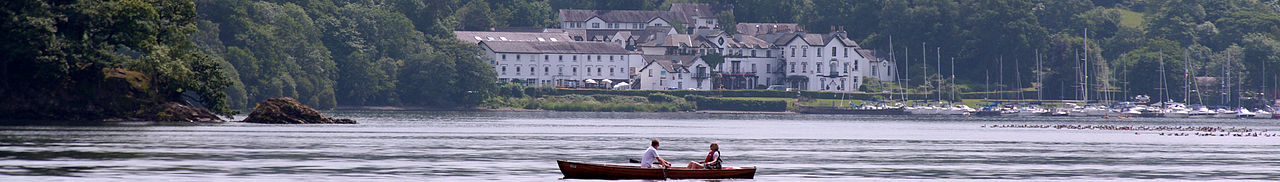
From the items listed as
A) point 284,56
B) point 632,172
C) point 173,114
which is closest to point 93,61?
point 173,114

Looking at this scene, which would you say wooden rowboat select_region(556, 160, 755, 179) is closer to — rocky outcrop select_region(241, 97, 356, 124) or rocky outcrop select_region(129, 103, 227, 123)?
rocky outcrop select_region(129, 103, 227, 123)

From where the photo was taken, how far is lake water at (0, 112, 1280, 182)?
5822 cm

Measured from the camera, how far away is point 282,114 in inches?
4461

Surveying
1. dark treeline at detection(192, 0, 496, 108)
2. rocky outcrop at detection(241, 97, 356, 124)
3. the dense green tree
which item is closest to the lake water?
the dense green tree

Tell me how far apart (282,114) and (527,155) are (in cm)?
4430

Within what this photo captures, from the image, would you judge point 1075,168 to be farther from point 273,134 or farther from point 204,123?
point 204,123

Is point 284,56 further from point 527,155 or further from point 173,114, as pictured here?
point 527,155

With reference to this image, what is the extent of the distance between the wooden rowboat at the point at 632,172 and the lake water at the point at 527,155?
2.43 metres

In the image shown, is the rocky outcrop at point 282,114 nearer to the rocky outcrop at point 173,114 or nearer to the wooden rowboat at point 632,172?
the rocky outcrop at point 173,114

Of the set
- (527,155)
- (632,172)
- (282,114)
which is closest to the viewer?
(632,172)

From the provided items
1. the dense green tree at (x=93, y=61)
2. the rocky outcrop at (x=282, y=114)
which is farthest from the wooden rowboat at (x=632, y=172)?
the rocky outcrop at (x=282, y=114)

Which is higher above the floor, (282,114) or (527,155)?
(282,114)

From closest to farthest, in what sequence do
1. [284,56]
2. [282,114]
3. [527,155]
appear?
[527,155], [282,114], [284,56]

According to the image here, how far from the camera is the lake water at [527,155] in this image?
58.2 metres
